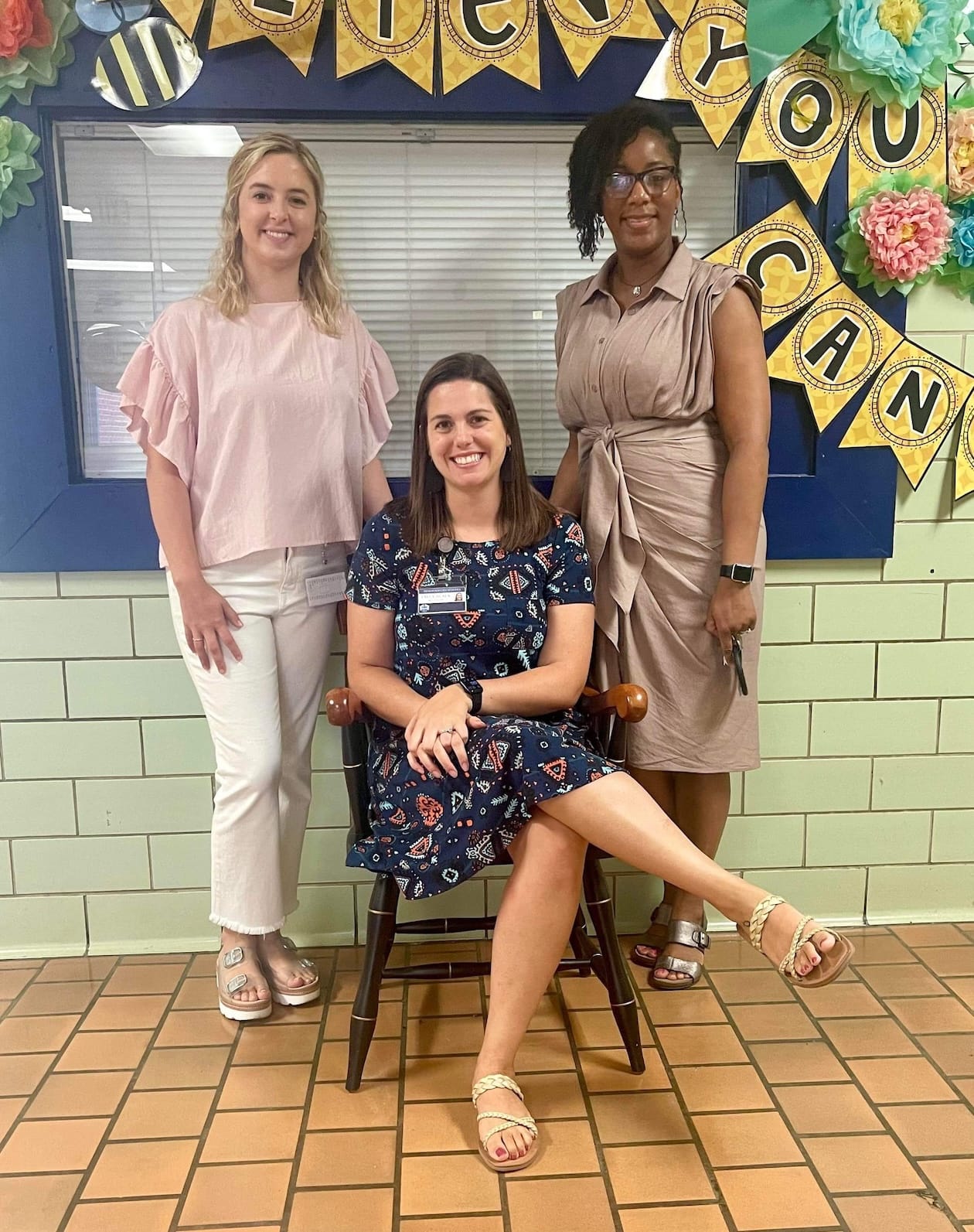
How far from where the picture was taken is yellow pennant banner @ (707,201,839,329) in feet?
7.73

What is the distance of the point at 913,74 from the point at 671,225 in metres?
0.63

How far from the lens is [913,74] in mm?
2266

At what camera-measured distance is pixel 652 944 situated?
2477 millimetres

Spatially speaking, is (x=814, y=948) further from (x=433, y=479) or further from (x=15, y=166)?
(x=15, y=166)

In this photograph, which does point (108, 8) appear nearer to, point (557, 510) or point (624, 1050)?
point (557, 510)

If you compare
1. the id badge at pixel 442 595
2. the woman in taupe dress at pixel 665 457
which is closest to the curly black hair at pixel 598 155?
the woman in taupe dress at pixel 665 457

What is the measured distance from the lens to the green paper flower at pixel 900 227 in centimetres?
230

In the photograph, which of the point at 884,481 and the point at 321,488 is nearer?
the point at 321,488

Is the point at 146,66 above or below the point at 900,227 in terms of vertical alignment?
above

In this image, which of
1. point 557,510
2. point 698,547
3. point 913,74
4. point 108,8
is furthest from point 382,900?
point 913,74

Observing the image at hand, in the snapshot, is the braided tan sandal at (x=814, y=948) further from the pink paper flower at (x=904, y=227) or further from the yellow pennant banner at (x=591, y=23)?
the yellow pennant banner at (x=591, y=23)

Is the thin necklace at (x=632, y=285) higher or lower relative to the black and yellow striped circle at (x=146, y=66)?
lower

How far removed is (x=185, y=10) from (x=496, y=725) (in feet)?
5.48

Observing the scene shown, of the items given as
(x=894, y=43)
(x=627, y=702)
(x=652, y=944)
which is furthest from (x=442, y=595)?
(x=894, y=43)
